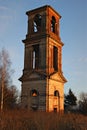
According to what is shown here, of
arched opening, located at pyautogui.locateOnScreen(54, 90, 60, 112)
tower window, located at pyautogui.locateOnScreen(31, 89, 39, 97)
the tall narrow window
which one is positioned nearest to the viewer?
tower window, located at pyautogui.locateOnScreen(31, 89, 39, 97)

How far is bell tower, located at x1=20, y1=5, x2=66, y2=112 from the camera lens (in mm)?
22123

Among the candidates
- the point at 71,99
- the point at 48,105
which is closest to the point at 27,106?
the point at 48,105

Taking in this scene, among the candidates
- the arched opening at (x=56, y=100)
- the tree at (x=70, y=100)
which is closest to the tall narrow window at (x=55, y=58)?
the arched opening at (x=56, y=100)

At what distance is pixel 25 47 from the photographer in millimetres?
24844

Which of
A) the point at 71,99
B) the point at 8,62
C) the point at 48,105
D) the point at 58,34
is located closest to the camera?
the point at 48,105

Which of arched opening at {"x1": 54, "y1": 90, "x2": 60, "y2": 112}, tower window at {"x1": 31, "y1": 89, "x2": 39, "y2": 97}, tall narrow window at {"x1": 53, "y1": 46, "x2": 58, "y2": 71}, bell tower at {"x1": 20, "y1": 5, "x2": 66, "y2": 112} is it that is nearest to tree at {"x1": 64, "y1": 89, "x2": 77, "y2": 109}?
bell tower at {"x1": 20, "y1": 5, "x2": 66, "y2": 112}

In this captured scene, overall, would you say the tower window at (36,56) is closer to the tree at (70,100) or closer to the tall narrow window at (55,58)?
the tall narrow window at (55,58)

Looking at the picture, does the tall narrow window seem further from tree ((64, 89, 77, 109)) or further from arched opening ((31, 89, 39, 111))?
tree ((64, 89, 77, 109))

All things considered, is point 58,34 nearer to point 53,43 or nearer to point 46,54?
point 53,43

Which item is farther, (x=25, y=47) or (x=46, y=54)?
(x=25, y=47)

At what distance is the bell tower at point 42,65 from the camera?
2212cm

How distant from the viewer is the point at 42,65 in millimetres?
22750

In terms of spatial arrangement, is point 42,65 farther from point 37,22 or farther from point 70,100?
point 70,100

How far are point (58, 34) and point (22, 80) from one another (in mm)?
7082
